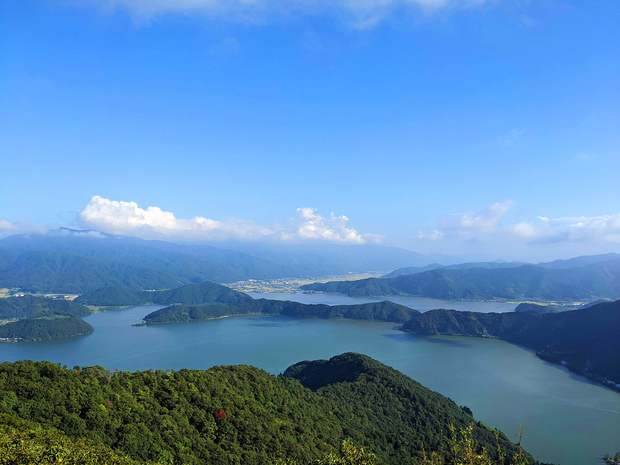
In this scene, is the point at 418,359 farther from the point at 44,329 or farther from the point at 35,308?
the point at 35,308

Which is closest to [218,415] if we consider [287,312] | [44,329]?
[44,329]

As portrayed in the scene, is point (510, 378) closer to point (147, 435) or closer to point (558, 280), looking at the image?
point (147, 435)

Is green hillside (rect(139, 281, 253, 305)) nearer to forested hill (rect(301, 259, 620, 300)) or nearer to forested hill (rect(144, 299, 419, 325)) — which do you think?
forested hill (rect(144, 299, 419, 325))

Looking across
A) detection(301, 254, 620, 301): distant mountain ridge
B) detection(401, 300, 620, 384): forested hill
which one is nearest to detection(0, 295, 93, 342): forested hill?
detection(401, 300, 620, 384): forested hill

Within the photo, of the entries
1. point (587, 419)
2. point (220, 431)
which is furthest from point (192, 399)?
point (587, 419)

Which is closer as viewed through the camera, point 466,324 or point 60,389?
point 60,389
